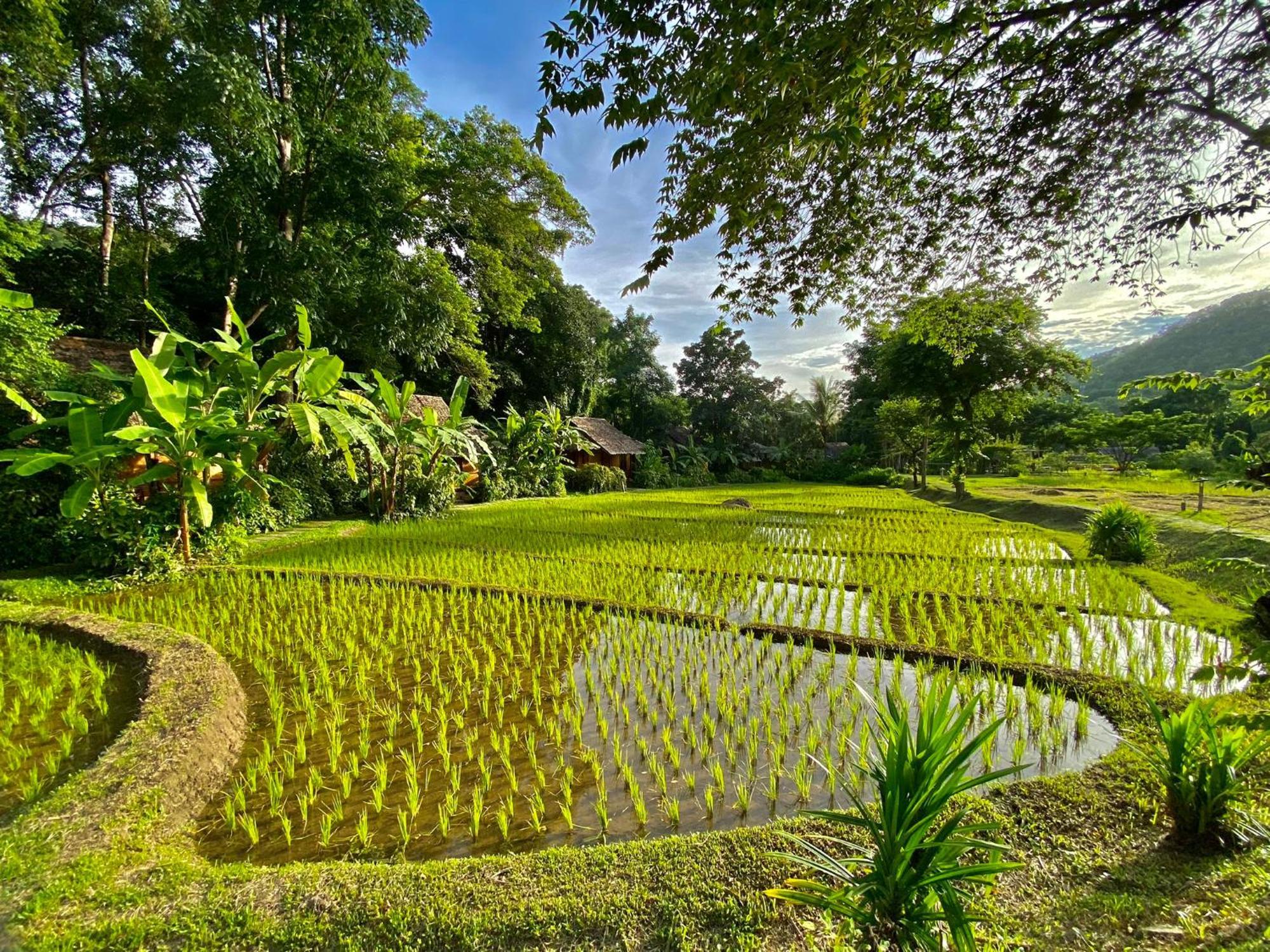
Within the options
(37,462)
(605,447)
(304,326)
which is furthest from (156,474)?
(605,447)

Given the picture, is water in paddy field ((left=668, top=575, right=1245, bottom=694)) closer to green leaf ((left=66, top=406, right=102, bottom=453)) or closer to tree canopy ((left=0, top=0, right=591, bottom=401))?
green leaf ((left=66, top=406, right=102, bottom=453))

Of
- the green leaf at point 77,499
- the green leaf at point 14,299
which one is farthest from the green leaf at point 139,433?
the green leaf at point 14,299

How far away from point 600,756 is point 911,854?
175 cm

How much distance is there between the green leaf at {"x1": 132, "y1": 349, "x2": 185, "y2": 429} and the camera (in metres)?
4.94

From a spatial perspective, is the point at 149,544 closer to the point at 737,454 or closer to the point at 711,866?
the point at 711,866

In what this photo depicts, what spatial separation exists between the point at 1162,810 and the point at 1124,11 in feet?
12.8

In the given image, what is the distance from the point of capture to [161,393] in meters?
5.02

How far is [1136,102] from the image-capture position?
10.0 ft

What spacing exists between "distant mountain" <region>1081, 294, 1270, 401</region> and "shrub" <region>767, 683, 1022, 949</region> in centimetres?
6392

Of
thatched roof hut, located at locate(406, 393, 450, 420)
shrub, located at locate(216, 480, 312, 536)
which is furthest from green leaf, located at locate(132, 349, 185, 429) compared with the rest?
thatched roof hut, located at locate(406, 393, 450, 420)

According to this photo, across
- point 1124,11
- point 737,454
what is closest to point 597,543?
point 1124,11

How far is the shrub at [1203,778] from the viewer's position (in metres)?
1.82

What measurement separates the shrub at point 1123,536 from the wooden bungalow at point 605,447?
1701cm

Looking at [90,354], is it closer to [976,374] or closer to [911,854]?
[911,854]
